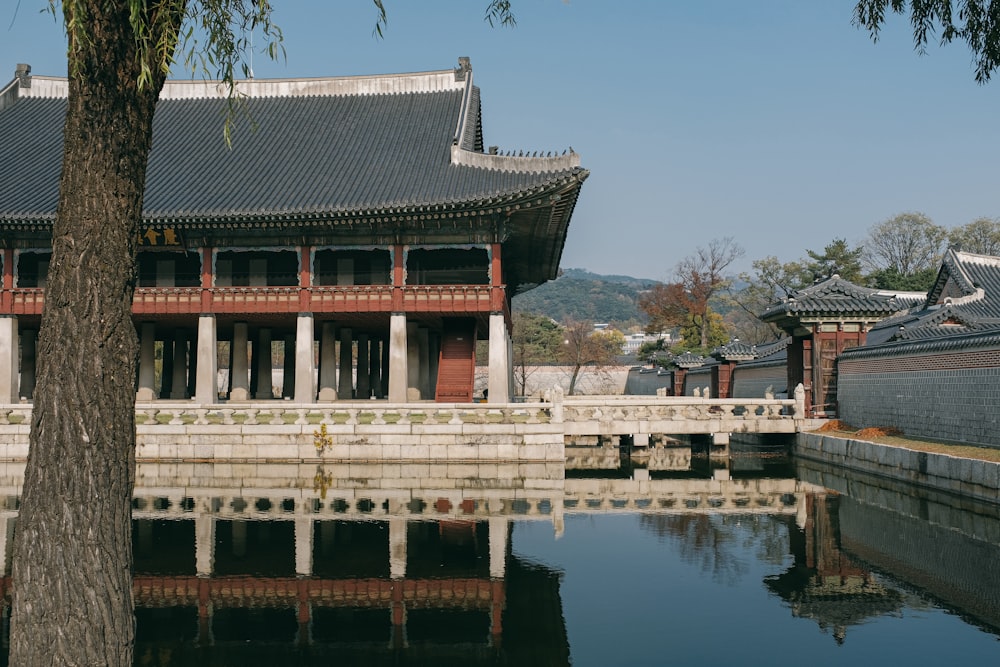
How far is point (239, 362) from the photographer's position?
31859 mm

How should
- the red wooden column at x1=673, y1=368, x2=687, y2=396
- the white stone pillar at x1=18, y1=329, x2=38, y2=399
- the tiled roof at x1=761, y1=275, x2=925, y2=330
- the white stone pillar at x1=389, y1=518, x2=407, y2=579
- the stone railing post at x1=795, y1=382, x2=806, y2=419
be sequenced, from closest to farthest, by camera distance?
1. the white stone pillar at x1=389, y1=518, x2=407, y2=579
2. the tiled roof at x1=761, y1=275, x2=925, y2=330
3. the stone railing post at x1=795, y1=382, x2=806, y2=419
4. the white stone pillar at x1=18, y1=329, x2=38, y2=399
5. the red wooden column at x1=673, y1=368, x2=687, y2=396

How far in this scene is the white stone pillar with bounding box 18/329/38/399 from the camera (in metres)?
33.4

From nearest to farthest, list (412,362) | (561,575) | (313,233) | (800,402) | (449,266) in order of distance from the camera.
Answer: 1. (561,575)
2. (800,402)
3. (313,233)
4. (449,266)
5. (412,362)

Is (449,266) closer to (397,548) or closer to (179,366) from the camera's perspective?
(179,366)

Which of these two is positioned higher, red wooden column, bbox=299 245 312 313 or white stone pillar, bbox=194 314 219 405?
red wooden column, bbox=299 245 312 313

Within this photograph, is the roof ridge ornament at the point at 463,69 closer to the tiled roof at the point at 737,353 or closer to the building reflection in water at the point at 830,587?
the tiled roof at the point at 737,353

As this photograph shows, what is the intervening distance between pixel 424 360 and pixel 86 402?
3191cm

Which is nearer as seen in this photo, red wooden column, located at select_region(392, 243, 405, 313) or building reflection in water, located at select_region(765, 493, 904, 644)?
building reflection in water, located at select_region(765, 493, 904, 644)

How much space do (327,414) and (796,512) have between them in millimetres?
13601

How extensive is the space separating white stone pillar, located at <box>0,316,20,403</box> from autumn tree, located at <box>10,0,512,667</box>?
27854 mm

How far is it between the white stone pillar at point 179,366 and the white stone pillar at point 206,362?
8686 mm

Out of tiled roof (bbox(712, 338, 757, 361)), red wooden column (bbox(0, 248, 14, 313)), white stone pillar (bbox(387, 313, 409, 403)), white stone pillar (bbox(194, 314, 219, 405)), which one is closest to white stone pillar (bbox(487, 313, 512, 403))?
white stone pillar (bbox(387, 313, 409, 403))

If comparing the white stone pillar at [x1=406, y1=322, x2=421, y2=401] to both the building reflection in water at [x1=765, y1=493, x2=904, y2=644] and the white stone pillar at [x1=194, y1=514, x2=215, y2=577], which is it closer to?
the white stone pillar at [x1=194, y1=514, x2=215, y2=577]

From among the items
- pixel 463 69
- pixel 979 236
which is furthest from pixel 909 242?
pixel 463 69
